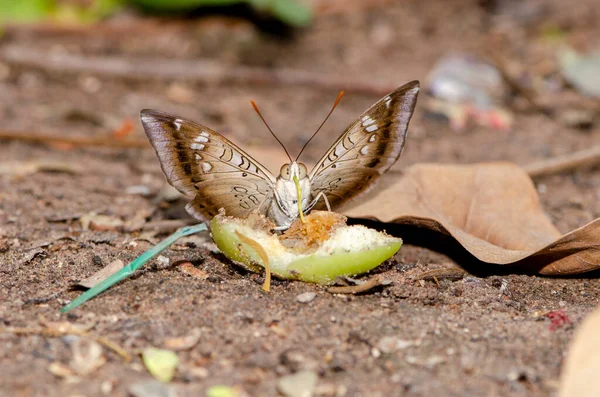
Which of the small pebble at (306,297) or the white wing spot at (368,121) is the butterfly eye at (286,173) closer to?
the white wing spot at (368,121)

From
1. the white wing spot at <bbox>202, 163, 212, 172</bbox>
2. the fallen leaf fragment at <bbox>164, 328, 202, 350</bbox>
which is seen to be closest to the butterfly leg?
the white wing spot at <bbox>202, 163, 212, 172</bbox>

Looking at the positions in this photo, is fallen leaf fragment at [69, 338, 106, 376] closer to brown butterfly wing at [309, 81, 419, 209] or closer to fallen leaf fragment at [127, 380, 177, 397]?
fallen leaf fragment at [127, 380, 177, 397]

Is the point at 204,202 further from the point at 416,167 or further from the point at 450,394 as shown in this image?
the point at 450,394

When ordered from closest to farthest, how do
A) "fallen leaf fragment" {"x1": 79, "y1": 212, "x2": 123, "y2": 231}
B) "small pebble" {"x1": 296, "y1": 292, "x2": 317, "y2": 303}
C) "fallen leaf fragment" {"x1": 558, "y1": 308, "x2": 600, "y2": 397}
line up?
"fallen leaf fragment" {"x1": 558, "y1": 308, "x2": 600, "y2": 397} < "small pebble" {"x1": 296, "y1": 292, "x2": 317, "y2": 303} < "fallen leaf fragment" {"x1": 79, "y1": 212, "x2": 123, "y2": 231}

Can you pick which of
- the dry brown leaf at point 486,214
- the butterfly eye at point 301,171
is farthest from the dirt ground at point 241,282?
the butterfly eye at point 301,171

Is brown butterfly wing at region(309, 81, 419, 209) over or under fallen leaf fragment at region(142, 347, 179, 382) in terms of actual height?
over

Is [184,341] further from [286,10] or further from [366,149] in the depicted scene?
[286,10]
